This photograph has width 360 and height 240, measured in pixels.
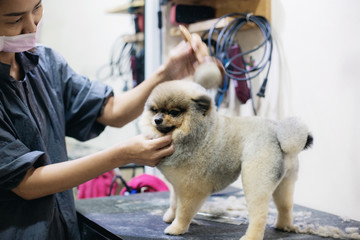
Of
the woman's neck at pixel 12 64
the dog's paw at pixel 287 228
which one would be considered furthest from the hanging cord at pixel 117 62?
the dog's paw at pixel 287 228

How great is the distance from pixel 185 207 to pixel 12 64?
64 cm

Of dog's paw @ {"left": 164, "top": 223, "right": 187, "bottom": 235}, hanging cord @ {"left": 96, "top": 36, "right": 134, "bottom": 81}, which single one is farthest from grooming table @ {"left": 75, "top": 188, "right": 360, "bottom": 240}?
hanging cord @ {"left": 96, "top": 36, "right": 134, "bottom": 81}

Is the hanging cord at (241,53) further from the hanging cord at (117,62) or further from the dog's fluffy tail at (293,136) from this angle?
the hanging cord at (117,62)

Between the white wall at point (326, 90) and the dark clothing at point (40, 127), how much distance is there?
2.33 ft

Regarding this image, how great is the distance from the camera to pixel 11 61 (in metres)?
1.12

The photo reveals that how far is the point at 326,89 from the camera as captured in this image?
1346 mm

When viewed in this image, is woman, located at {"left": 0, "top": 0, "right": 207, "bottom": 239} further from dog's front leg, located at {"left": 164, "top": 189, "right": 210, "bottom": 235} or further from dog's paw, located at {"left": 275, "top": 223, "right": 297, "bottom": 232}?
dog's paw, located at {"left": 275, "top": 223, "right": 297, "bottom": 232}

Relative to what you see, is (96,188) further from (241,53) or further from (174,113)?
(174,113)

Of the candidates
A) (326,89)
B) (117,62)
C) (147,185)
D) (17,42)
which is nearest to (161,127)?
(17,42)

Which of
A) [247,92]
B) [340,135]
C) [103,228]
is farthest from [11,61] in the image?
[340,135]

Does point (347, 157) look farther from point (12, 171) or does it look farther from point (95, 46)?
point (95, 46)

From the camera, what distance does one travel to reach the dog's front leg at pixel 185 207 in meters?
1.01

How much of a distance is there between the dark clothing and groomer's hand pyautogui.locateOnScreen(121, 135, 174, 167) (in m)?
0.22

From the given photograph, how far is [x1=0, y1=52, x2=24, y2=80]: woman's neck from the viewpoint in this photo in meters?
1.08
